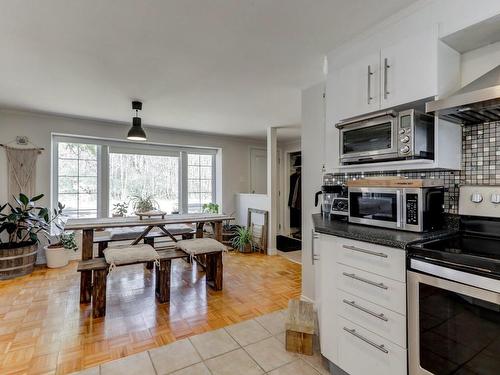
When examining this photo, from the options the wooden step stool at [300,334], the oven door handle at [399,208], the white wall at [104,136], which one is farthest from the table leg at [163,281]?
the white wall at [104,136]

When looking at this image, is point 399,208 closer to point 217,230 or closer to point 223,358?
point 223,358

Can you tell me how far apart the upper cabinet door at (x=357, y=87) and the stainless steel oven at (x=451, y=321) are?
3.64ft

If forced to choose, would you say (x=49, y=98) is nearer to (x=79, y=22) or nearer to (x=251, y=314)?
(x=79, y=22)

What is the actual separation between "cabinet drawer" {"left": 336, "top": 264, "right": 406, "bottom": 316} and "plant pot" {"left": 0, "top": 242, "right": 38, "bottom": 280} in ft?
12.7

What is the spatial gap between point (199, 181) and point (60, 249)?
2.58 metres

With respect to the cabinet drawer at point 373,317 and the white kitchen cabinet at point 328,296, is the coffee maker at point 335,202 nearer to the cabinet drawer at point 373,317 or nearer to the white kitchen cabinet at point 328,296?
the white kitchen cabinet at point 328,296

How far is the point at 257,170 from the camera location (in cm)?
607

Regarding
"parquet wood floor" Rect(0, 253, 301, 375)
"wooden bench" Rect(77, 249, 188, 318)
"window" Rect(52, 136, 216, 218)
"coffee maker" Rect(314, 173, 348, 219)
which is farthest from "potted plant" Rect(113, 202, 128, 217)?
"coffee maker" Rect(314, 173, 348, 219)

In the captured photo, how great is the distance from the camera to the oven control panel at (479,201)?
148 cm

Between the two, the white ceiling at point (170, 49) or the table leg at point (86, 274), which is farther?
the table leg at point (86, 274)

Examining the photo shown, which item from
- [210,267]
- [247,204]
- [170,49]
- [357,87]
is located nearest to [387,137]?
[357,87]

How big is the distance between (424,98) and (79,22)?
2173 millimetres

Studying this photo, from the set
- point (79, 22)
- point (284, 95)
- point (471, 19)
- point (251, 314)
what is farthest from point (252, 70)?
point (251, 314)

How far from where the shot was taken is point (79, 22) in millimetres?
1725
